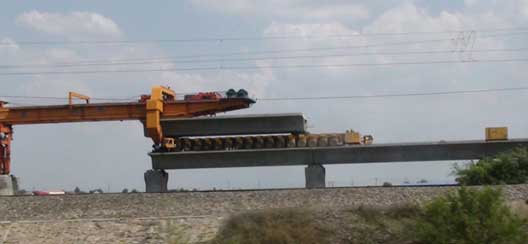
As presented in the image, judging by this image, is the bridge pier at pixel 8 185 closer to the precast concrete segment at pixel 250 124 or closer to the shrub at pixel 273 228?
the precast concrete segment at pixel 250 124

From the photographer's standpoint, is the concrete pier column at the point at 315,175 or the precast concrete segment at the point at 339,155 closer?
the concrete pier column at the point at 315,175

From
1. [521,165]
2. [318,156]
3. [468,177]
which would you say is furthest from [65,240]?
→ [318,156]

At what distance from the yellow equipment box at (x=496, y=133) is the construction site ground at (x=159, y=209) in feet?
42.3

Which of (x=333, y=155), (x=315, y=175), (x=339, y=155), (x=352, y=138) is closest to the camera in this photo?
(x=315, y=175)

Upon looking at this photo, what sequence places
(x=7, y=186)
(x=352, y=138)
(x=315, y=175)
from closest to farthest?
(x=315, y=175) < (x=7, y=186) < (x=352, y=138)

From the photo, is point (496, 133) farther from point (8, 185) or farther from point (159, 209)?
point (8, 185)

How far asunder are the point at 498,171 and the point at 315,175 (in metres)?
8.58

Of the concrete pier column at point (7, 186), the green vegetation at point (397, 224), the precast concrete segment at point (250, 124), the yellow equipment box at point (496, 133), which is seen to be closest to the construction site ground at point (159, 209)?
the green vegetation at point (397, 224)

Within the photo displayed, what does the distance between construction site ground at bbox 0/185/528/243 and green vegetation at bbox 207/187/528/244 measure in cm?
46

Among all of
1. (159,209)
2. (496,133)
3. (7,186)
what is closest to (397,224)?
(159,209)

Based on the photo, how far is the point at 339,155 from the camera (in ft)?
104

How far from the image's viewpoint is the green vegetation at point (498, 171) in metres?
22.1

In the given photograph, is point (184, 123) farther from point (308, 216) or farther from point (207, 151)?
point (308, 216)

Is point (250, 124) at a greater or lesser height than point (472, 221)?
greater
